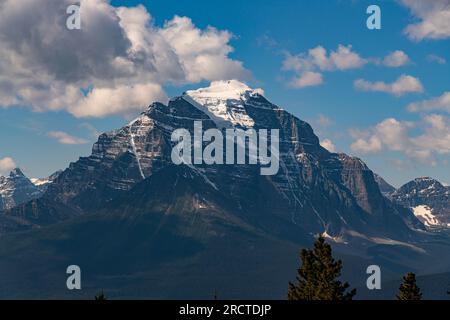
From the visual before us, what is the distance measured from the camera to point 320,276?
394ft

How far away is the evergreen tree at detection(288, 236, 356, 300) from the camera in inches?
4641

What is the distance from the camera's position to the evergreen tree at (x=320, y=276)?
387 ft

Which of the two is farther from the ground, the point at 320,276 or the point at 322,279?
the point at 320,276

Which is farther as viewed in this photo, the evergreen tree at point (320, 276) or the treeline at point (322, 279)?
the treeline at point (322, 279)

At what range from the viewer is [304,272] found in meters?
124

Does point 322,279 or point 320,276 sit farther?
point 320,276

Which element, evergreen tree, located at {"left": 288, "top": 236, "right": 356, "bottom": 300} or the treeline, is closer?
evergreen tree, located at {"left": 288, "top": 236, "right": 356, "bottom": 300}
